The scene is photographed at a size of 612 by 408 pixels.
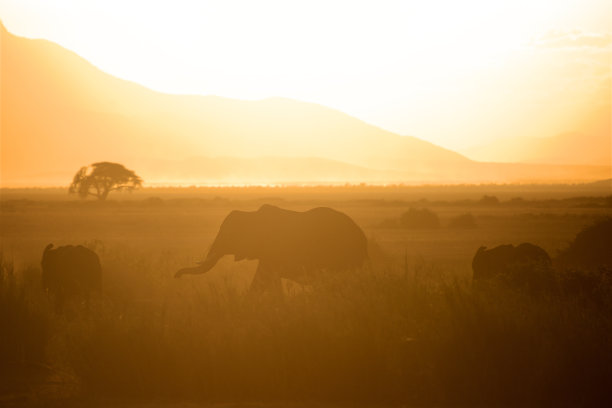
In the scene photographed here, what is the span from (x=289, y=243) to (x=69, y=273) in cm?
363

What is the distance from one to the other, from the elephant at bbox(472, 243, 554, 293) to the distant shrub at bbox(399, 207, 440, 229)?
23.1m

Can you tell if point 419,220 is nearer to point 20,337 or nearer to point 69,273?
point 69,273

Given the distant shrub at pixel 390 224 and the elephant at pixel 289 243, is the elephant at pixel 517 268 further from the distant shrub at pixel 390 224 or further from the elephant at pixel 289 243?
the distant shrub at pixel 390 224

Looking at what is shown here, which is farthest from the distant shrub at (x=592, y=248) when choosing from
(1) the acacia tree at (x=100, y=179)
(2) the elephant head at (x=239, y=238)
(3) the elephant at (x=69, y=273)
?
(1) the acacia tree at (x=100, y=179)

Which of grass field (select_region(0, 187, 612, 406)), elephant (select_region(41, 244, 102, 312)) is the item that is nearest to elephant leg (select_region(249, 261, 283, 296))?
grass field (select_region(0, 187, 612, 406))

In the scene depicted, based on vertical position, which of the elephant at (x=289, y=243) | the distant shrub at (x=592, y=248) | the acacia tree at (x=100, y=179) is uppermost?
the acacia tree at (x=100, y=179)

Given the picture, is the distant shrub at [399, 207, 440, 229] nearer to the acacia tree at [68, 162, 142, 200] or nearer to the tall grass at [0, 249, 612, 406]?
the tall grass at [0, 249, 612, 406]

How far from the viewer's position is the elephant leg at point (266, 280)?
33.7 feet

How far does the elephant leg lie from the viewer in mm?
10258

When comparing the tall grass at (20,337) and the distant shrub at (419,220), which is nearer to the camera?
the tall grass at (20,337)

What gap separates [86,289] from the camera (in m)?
11.3

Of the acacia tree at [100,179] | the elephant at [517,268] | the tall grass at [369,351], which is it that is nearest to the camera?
the tall grass at [369,351]

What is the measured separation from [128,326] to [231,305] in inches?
50.9

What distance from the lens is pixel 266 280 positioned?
34.9 ft
